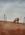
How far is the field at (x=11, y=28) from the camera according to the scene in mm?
A: 587

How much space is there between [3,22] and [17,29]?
178 mm

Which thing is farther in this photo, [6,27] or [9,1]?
[9,1]

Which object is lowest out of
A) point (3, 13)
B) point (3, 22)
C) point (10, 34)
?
point (10, 34)

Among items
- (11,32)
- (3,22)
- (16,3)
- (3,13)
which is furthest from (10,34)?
(16,3)

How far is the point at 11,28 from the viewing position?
0.61 m

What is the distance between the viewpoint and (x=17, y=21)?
26.3 inches

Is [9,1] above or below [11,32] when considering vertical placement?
above

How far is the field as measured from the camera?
59cm

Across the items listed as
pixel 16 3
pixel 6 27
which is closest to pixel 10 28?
pixel 6 27

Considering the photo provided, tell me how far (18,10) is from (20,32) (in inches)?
14.4

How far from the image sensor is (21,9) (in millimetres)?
859

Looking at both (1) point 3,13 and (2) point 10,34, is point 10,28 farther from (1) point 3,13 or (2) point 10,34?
(1) point 3,13

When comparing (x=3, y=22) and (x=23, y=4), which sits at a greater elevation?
(x=23, y=4)

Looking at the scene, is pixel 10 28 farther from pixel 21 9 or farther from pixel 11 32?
pixel 21 9
